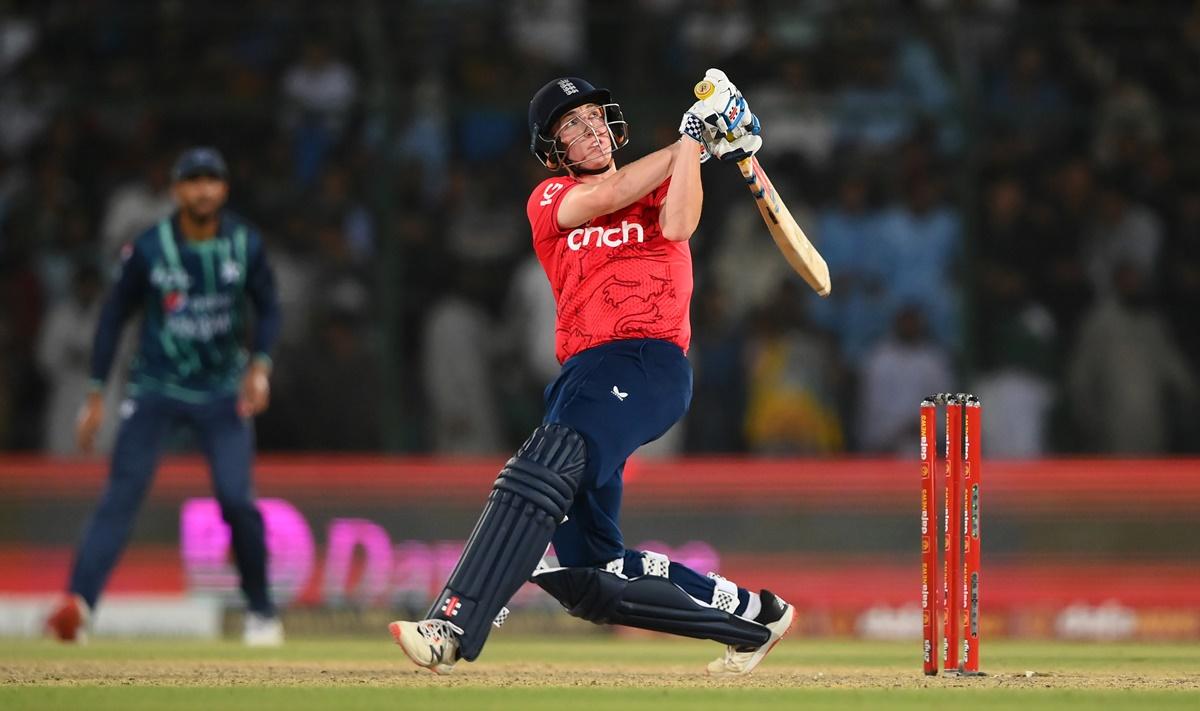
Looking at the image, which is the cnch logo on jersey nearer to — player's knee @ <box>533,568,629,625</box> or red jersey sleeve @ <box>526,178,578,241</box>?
red jersey sleeve @ <box>526,178,578,241</box>

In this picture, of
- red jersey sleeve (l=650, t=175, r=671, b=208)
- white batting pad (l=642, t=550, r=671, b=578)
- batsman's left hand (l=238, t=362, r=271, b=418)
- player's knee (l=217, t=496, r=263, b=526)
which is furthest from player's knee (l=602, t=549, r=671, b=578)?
batsman's left hand (l=238, t=362, r=271, b=418)

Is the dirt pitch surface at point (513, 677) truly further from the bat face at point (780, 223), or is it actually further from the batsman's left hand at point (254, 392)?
the batsman's left hand at point (254, 392)

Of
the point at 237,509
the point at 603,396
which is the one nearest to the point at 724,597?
the point at 603,396

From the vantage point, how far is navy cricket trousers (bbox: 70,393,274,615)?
954 centimetres

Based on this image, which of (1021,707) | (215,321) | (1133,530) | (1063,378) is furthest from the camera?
(1063,378)

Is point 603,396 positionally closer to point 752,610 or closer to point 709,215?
point 752,610

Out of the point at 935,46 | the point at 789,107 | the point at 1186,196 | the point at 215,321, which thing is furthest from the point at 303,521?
the point at 1186,196

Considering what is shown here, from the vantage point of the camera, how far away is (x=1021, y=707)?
5.82 meters

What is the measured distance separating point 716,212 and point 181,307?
4385 mm

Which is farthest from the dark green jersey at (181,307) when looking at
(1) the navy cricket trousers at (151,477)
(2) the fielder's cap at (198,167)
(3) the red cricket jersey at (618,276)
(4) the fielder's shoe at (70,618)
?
(3) the red cricket jersey at (618,276)

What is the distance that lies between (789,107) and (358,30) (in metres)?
2.97

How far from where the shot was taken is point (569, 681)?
683 centimetres

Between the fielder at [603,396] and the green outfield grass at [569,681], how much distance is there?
25 cm

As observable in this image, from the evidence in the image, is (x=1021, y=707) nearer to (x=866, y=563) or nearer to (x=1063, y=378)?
(x=866, y=563)
